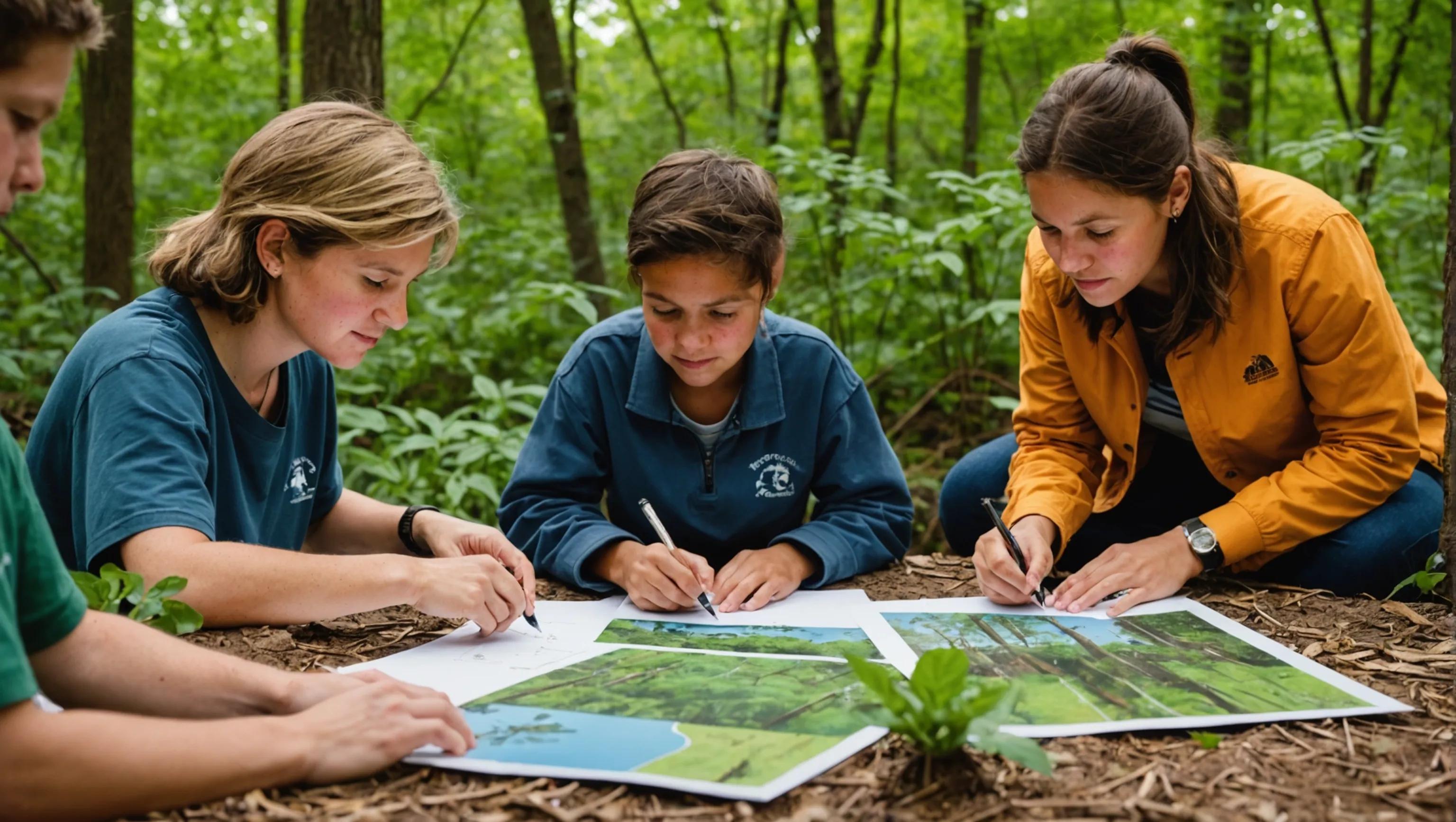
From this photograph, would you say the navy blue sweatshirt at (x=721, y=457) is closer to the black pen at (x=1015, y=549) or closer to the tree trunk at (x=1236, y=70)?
the black pen at (x=1015, y=549)

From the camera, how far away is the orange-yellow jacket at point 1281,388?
217 cm

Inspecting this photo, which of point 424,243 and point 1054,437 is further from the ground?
point 424,243

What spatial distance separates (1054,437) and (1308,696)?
1086 mm

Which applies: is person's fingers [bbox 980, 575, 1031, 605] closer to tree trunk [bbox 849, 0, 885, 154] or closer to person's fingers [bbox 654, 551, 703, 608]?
person's fingers [bbox 654, 551, 703, 608]

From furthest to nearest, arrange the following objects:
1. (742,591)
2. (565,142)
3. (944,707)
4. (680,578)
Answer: (565,142) < (742,591) < (680,578) < (944,707)

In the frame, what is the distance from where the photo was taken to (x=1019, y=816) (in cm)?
123

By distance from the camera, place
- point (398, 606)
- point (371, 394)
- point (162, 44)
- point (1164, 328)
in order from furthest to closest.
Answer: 1. point (162, 44)
2. point (371, 394)
3. point (1164, 328)
4. point (398, 606)

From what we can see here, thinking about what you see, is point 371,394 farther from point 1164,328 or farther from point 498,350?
point 1164,328

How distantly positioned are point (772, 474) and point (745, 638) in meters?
0.62

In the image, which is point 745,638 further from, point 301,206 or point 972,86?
point 972,86

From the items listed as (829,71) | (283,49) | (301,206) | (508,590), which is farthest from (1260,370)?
(283,49)

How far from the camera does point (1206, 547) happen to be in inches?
86.4

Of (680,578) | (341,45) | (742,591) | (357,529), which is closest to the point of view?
(680,578)

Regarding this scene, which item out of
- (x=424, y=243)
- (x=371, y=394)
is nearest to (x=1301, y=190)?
(x=424, y=243)
